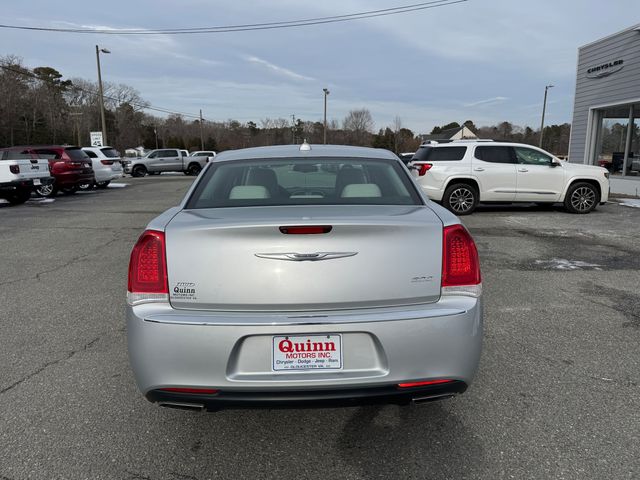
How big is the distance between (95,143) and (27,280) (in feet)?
91.7

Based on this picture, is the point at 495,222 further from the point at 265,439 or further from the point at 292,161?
the point at 265,439

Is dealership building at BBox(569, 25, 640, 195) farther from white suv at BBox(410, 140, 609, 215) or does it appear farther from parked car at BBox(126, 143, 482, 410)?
parked car at BBox(126, 143, 482, 410)

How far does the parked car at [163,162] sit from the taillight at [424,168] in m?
23.9

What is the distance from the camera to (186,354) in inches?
86.0

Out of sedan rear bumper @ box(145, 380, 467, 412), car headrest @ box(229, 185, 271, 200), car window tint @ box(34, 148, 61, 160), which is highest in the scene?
car window tint @ box(34, 148, 61, 160)

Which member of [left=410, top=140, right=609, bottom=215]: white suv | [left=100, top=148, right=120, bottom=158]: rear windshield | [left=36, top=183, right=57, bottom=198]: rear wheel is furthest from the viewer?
[left=100, top=148, right=120, bottom=158]: rear windshield

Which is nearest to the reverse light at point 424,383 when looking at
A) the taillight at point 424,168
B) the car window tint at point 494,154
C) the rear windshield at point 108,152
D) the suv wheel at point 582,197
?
the taillight at point 424,168

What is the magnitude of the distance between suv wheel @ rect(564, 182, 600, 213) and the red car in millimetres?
15521

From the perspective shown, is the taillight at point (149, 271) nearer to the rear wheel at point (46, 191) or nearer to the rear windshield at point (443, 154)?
the rear windshield at point (443, 154)

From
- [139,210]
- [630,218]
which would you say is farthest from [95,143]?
[630,218]

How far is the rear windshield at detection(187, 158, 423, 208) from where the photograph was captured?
2.86 meters

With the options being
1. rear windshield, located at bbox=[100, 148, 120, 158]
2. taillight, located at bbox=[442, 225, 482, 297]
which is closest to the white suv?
taillight, located at bbox=[442, 225, 482, 297]

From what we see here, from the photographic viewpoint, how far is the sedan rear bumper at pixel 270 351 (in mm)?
2166

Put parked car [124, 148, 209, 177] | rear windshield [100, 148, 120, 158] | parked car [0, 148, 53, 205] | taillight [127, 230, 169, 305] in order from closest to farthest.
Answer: taillight [127, 230, 169, 305] → parked car [0, 148, 53, 205] → rear windshield [100, 148, 120, 158] → parked car [124, 148, 209, 177]
